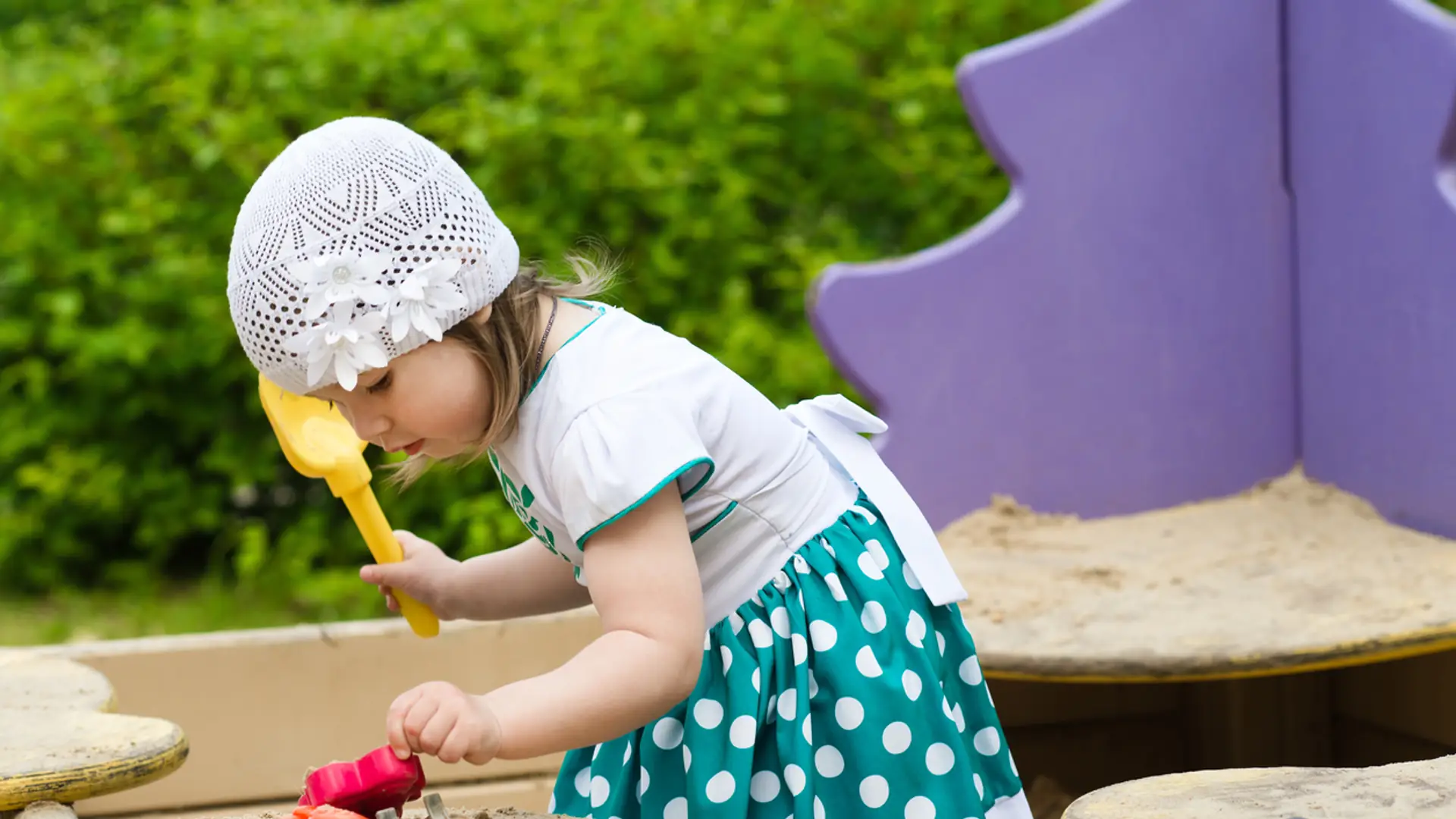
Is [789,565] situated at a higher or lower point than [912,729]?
higher

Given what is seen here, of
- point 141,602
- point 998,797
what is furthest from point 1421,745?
point 141,602

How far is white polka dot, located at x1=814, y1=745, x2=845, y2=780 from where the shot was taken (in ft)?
3.82

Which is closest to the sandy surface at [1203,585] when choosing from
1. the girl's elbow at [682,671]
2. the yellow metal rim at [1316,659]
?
the yellow metal rim at [1316,659]

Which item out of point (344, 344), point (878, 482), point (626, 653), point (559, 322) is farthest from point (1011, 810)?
point (344, 344)

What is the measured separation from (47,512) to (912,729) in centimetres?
211

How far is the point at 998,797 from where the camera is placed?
1.25 m

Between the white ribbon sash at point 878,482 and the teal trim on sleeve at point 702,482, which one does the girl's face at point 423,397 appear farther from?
the white ribbon sash at point 878,482

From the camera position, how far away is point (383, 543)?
1302 mm

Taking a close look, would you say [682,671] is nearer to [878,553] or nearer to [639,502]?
[639,502]

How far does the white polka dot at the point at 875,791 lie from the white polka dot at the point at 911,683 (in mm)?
63

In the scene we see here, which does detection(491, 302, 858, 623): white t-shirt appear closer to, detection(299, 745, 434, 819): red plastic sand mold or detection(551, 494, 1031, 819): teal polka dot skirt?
detection(551, 494, 1031, 819): teal polka dot skirt

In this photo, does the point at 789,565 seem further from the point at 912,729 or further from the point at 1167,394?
the point at 1167,394

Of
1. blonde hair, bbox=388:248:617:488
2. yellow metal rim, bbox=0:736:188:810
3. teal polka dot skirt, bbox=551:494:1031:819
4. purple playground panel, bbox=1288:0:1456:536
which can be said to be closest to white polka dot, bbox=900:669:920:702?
teal polka dot skirt, bbox=551:494:1031:819

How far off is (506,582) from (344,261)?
38cm
